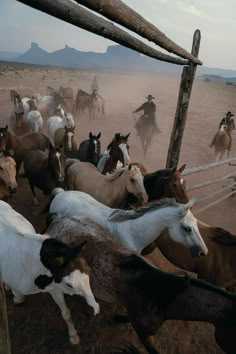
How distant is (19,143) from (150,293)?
21.7 feet

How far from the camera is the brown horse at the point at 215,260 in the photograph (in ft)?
13.1

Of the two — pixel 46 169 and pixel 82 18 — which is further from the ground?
pixel 82 18

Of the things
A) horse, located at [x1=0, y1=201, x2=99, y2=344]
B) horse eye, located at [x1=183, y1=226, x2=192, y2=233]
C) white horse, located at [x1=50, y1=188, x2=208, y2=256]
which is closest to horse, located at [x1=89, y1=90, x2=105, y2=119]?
white horse, located at [x1=50, y1=188, x2=208, y2=256]

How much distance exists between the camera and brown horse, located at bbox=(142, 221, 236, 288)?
398cm

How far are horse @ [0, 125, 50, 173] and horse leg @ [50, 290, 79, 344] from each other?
15.6ft

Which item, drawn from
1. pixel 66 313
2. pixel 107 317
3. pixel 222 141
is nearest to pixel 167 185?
pixel 107 317

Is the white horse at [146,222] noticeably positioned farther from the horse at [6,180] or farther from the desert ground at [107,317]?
the horse at [6,180]

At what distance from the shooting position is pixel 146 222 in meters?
3.81

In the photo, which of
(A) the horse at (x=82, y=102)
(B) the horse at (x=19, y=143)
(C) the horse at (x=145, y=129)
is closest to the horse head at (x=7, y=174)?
(B) the horse at (x=19, y=143)

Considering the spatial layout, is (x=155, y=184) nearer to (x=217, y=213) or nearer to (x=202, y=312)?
(x=202, y=312)

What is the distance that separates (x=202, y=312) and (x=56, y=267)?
1522mm

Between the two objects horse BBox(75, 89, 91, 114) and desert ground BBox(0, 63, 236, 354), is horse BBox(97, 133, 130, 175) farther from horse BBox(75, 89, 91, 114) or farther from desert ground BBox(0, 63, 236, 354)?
horse BBox(75, 89, 91, 114)

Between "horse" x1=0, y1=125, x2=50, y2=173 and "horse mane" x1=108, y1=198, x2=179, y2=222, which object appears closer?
"horse mane" x1=108, y1=198, x2=179, y2=222

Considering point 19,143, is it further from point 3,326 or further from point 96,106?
point 96,106
